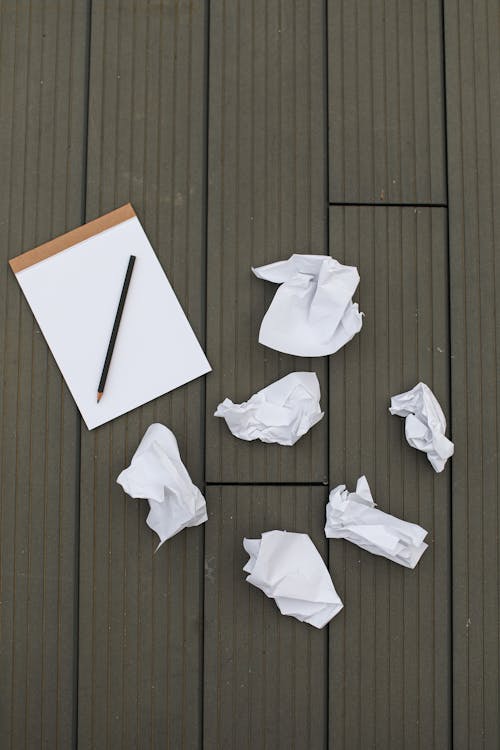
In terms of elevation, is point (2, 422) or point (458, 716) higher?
point (2, 422)

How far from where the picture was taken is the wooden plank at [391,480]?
0.67m

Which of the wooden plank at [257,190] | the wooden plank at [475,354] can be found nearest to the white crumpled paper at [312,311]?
the wooden plank at [257,190]

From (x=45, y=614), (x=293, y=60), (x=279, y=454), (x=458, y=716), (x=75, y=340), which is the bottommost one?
(x=458, y=716)

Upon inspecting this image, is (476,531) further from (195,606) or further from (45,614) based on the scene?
(45,614)

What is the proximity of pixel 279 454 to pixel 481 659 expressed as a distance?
306 mm

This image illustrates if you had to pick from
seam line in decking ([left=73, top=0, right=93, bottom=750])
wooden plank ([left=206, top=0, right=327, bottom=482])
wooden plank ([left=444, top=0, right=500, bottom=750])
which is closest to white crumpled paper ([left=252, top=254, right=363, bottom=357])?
wooden plank ([left=206, top=0, right=327, bottom=482])

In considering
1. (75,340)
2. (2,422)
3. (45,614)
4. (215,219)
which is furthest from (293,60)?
(45,614)

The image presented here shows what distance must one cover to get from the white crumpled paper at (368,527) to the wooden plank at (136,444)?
0.15 m

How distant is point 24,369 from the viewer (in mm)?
682

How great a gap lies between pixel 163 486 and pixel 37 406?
0.17 meters

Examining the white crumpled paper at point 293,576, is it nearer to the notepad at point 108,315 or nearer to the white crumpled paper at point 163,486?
the white crumpled paper at point 163,486

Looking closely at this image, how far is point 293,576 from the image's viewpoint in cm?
65

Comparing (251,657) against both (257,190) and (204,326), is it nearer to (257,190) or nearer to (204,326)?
(204,326)

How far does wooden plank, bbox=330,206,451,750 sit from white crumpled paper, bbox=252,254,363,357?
2cm
